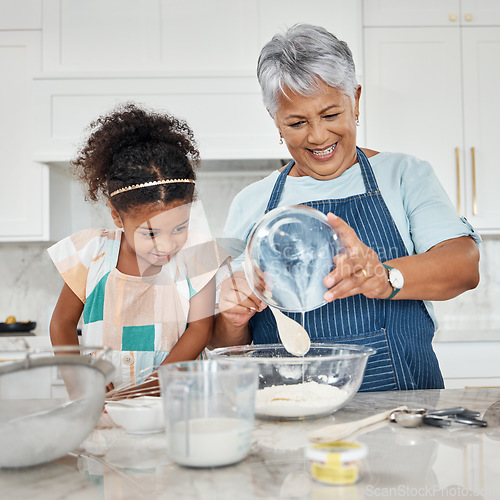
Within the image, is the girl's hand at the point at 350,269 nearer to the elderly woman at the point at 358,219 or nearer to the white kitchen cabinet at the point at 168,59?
the elderly woman at the point at 358,219

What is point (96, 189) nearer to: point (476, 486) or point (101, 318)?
point (101, 318)

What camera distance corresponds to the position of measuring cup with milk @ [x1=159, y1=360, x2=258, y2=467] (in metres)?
0.57

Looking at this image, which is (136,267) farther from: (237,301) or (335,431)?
(335,431)

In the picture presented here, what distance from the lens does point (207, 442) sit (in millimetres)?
569

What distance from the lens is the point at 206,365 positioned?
645 mm

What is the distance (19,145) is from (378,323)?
1.81m

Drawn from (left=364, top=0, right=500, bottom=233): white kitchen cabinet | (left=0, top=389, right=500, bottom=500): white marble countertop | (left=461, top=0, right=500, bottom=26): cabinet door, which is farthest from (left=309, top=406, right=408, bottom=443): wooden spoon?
(left=461, top=0, right=500, bottom=26): cabinet door

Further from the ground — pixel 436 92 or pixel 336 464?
pixel 436 92

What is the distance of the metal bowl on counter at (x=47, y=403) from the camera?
0.58m

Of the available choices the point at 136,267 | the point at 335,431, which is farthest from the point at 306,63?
the point at 335,431

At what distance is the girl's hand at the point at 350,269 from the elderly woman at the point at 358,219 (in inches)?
1.9

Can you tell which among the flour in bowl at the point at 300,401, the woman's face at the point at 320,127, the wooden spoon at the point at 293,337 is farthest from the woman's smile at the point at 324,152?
the flour in bowl at the point at 300,401

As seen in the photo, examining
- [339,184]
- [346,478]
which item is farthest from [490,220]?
[346,478]

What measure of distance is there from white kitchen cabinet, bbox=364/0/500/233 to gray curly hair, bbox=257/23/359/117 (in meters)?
1.29
